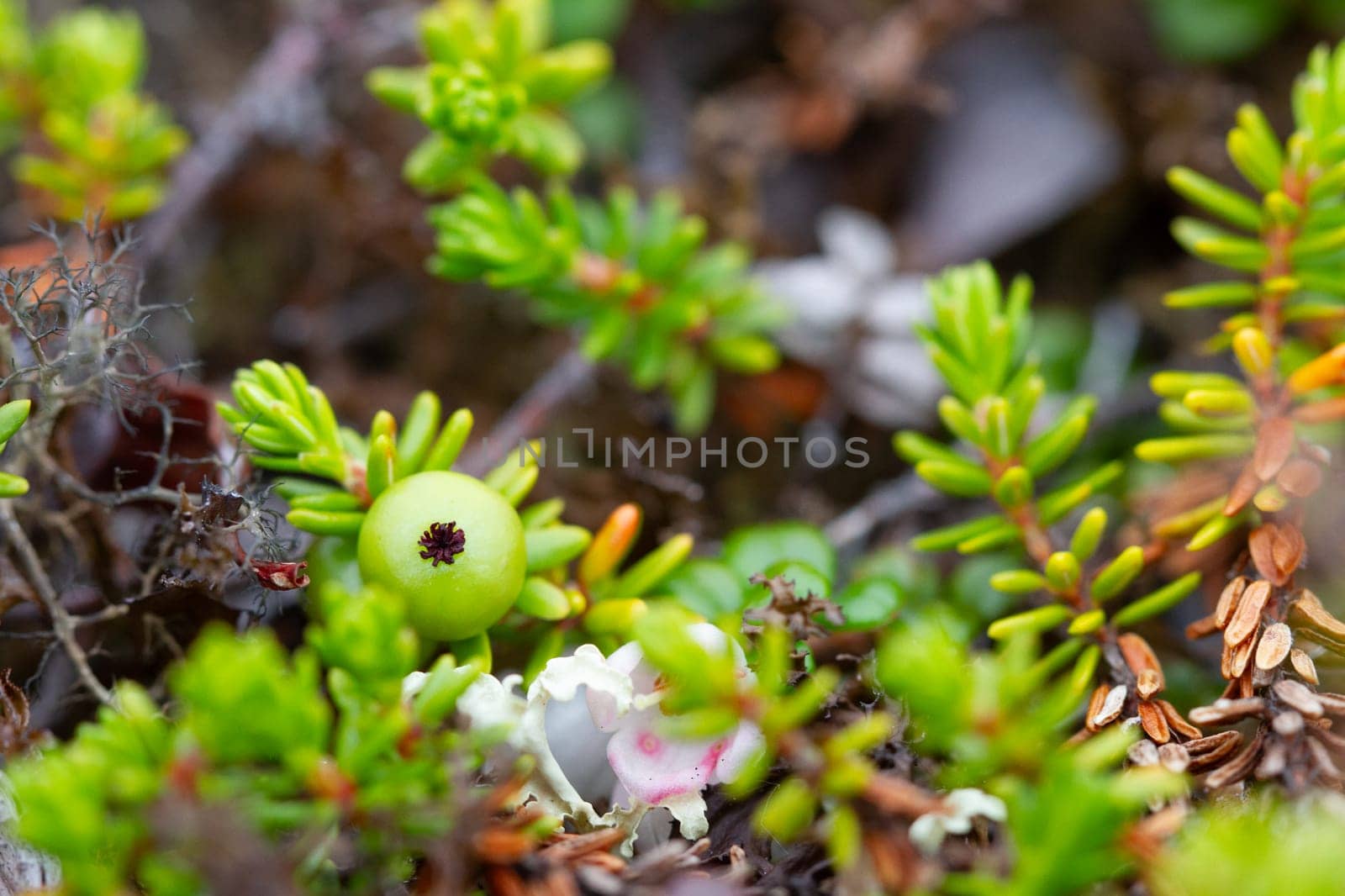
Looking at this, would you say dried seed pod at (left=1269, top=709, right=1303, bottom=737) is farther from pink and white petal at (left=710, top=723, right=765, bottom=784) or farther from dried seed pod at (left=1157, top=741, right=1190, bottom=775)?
pink and white petal at (left=710, top=723, right=765, bottom=784)

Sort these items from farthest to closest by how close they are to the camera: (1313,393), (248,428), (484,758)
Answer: (1313,393), (248,428), (484,758)

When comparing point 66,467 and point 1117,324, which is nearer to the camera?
point 66,467

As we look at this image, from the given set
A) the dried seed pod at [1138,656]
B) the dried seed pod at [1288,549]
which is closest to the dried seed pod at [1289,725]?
the dried seed pod at [1138,656]

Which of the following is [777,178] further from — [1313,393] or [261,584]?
[261,584]

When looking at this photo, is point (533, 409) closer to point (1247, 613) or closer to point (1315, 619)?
point (1247, 613)

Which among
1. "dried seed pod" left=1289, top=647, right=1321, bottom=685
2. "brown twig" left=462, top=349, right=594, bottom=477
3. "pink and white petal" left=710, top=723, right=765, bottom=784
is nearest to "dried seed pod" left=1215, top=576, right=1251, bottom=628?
"dried seed pod" left=1289, top=647, right=1321, bottom=685

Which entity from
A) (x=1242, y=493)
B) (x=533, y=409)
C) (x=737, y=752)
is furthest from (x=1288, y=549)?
(x=533, y=409)

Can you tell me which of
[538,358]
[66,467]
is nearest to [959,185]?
[538,358]
